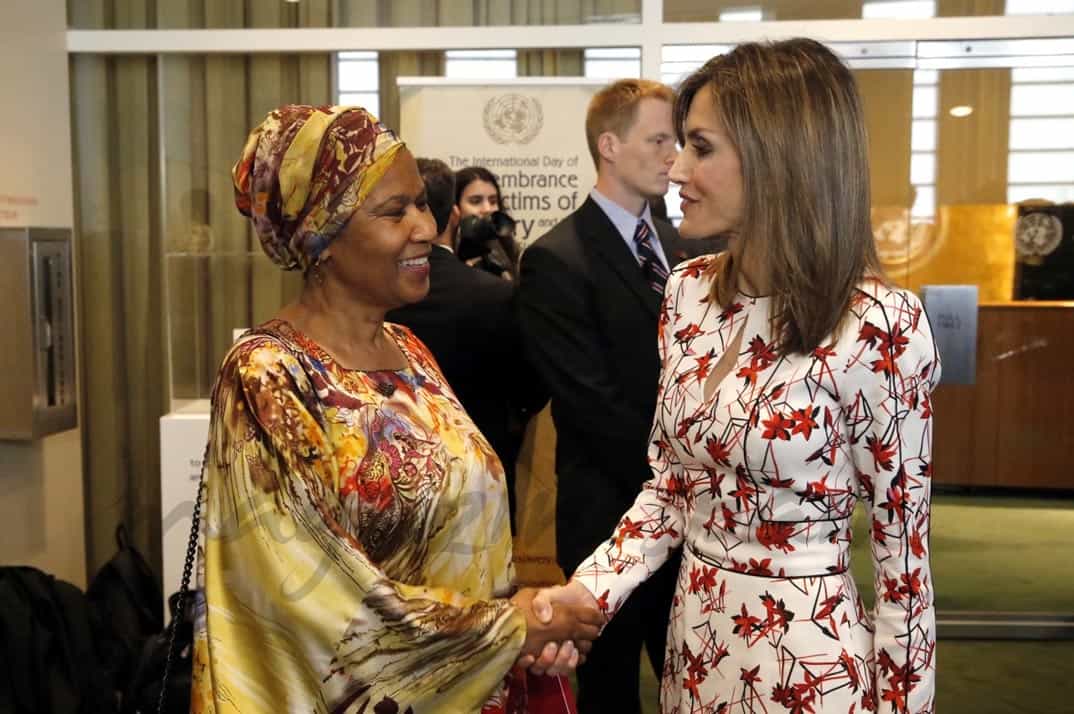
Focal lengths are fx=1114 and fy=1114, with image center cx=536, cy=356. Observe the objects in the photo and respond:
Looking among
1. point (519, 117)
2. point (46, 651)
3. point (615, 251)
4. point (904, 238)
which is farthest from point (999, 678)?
point (46, 651)

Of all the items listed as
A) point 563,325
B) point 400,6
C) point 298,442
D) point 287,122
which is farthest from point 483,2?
point 298,442

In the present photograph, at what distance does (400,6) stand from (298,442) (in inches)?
150

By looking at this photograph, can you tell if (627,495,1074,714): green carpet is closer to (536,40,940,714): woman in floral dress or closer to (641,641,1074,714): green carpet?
(641,641,1074,714): green carpet

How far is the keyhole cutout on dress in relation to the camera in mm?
1725

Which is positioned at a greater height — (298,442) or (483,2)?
(483,2)

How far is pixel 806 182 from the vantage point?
1.62 metres

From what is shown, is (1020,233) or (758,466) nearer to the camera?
(758,466)

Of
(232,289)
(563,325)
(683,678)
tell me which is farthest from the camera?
(232,289)

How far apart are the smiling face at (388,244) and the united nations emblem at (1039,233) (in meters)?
3.71

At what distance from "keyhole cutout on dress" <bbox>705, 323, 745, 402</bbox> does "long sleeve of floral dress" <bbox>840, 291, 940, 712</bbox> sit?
190 millimetres

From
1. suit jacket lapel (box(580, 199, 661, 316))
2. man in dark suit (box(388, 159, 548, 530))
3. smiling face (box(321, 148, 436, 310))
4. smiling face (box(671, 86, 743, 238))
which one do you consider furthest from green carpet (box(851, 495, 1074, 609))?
smiling face (box(321, 148, 436, 310))

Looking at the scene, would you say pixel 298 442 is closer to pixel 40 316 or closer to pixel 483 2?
pixel 40 316

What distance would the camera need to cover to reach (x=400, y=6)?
494 centimetres

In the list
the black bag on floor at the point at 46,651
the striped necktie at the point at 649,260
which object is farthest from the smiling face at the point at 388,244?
the black bag on floor at the point at 46,651
